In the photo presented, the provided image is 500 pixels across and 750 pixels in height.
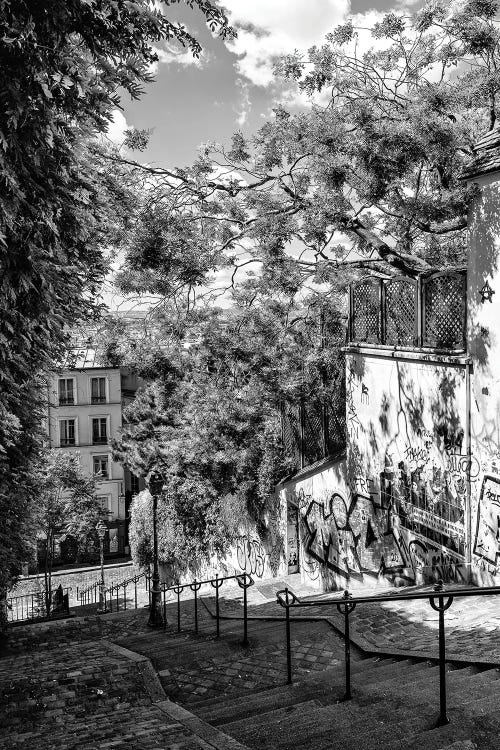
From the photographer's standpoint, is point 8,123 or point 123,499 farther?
point 123,499

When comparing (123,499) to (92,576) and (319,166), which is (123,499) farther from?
(319,166)

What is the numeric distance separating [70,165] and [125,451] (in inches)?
964

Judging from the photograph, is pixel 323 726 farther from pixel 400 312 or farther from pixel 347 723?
pixel 400 312

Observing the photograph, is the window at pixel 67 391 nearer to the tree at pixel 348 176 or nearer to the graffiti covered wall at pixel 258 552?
the graffiti covered wall at pixel 258 552

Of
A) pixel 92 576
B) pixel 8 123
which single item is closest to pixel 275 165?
pixel 8 123

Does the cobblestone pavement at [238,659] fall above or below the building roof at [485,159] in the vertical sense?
below

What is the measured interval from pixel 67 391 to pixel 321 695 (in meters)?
36.0

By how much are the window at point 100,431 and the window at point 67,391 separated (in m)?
2.02

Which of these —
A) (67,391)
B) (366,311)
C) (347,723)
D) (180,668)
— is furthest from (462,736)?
(67,391)

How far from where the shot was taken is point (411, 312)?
408 inches

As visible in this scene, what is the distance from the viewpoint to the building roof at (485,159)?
8.66m

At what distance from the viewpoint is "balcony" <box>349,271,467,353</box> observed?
31.0 ft

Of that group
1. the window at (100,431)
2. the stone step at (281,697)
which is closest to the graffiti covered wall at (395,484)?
the stone step at (281,697)

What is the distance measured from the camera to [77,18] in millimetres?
4215
